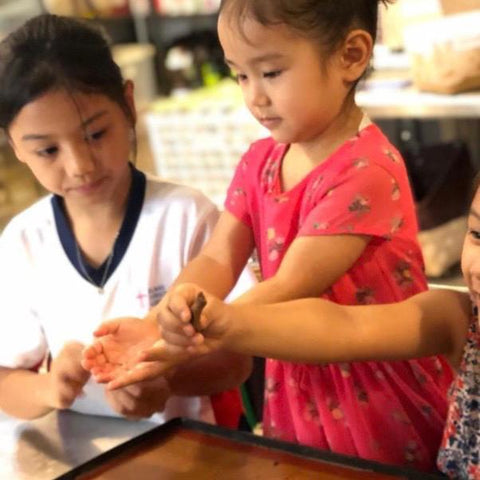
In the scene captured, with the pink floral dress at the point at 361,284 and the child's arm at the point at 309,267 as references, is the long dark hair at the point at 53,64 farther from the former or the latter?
the child's arm at the point at 309,267

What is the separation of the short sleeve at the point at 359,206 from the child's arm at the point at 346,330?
74 millimetres

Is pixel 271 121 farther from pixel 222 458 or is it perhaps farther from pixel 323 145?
pixel 222 458

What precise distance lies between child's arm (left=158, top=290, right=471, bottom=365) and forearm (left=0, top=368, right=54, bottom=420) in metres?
0.37

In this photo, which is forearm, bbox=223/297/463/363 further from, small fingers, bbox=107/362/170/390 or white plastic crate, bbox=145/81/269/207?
white plastic crate, bbox=145/81/269/207

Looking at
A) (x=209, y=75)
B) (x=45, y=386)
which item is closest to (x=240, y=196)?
(x=45, y=386)

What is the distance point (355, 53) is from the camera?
0.86m

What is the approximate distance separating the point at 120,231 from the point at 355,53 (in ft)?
1.31

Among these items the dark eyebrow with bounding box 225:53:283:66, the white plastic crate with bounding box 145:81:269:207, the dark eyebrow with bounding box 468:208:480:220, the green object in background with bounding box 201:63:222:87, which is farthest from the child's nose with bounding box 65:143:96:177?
the green object in background with bounding box 201:63:222:87

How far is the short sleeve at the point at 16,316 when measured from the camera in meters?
1.16

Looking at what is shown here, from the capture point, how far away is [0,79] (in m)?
1.02

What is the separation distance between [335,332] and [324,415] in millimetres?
158

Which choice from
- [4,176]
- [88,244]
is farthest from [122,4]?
[88,244]

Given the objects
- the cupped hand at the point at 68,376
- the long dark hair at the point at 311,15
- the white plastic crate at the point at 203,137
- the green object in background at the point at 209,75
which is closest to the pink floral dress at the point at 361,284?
the long dark hair at the point at 311,15

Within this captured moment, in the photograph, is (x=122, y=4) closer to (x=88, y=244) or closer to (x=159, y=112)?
(x=159, y=112)
